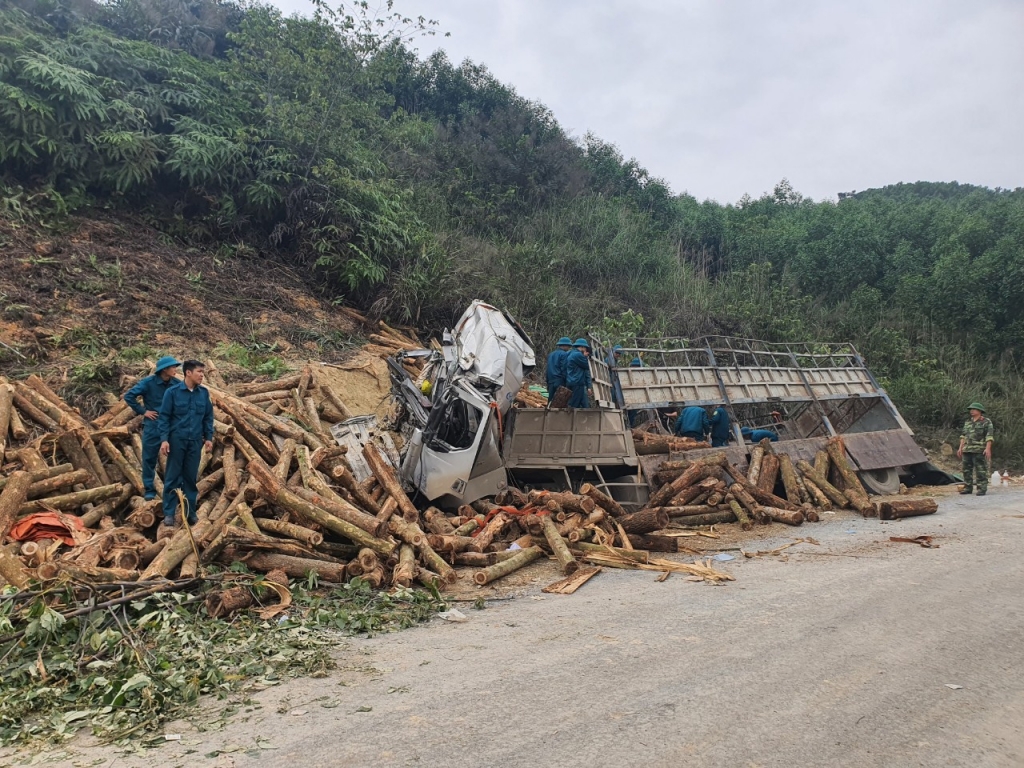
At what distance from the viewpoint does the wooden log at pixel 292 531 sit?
6.77 metres

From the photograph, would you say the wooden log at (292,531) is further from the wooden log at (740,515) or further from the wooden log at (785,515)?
the wooden log at (785,515)

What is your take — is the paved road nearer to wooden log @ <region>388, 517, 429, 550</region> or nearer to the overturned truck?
wooden log @ <region>388, 517, 429, 550</region>

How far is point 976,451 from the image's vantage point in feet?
41.4

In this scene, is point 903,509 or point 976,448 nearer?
point 903,509

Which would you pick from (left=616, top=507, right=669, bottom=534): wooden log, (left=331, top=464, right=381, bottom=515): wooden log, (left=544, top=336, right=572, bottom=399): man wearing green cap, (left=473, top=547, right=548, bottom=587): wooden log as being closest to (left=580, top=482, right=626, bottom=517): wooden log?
(left=616, top=507, right=669, bottom=534): wooden log

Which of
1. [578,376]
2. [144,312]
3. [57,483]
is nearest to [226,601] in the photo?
[57,483]

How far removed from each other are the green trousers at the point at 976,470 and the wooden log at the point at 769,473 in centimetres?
455

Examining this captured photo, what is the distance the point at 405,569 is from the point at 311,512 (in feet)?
3.97

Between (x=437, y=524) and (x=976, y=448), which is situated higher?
(x=976, y=448)

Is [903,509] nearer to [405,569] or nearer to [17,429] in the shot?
[405,569]

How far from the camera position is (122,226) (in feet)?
53.0

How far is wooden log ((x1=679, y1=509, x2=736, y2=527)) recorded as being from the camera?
31.3ft

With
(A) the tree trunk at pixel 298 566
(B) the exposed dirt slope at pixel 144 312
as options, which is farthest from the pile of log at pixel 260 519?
(B) the exposed dirt slope at pixel 144 312

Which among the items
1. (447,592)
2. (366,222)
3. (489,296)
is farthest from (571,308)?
(447,592)
